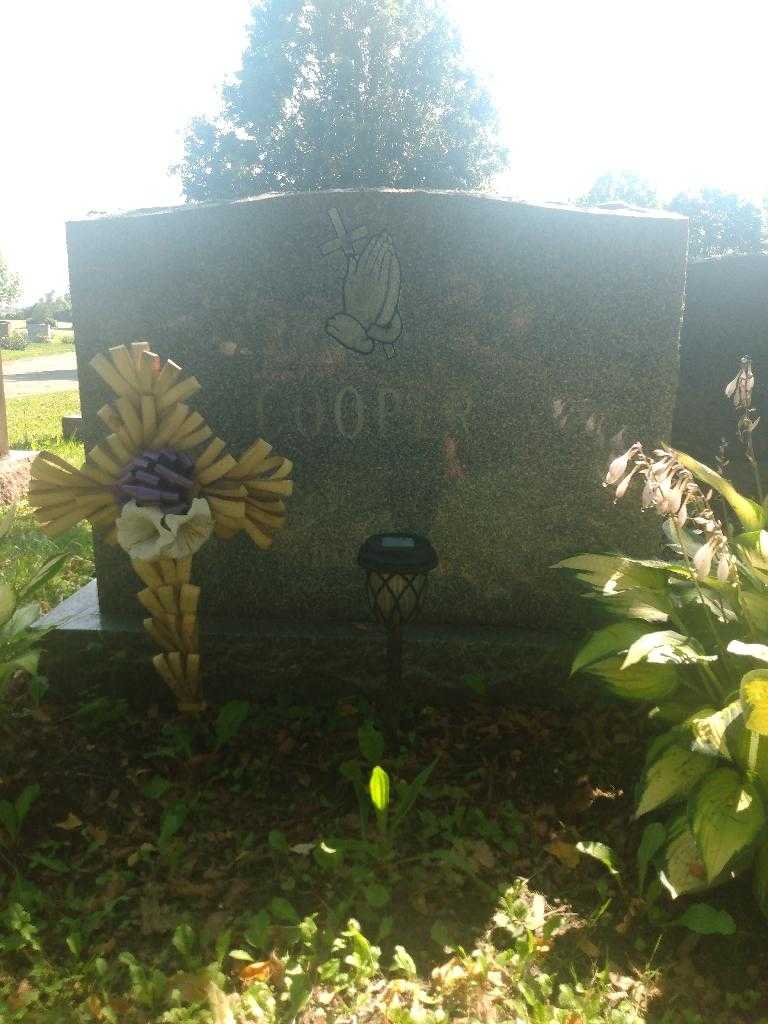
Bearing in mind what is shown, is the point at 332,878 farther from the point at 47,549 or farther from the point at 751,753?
the point at 47,549

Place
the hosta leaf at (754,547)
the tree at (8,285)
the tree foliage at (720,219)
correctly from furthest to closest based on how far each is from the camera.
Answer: the tree at (8,285) < the tree foliage at (720,219) < the hosta leaf at (754,547)

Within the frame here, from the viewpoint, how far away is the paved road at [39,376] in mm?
16969

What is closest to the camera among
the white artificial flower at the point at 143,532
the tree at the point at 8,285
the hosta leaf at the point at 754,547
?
the hosta leaf at the point at 754,547

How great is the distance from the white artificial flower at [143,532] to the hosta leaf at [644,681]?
141 cm

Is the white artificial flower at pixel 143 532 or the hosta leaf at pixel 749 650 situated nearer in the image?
the hosta leaf at pixel 749 650

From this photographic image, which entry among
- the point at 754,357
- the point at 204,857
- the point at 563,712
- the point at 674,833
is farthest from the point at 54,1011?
the point at 754,357

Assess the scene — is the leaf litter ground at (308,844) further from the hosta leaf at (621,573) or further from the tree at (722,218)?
the tree at (722,218)

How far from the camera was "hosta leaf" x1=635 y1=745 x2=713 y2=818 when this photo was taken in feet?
6.86

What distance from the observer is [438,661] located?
3.03 meters

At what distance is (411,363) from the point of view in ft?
10.0

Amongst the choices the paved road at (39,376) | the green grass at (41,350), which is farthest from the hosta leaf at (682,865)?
the green grass at (41,350)

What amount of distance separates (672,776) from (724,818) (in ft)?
0.66

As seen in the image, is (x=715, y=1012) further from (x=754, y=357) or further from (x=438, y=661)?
(x=754, y=357)

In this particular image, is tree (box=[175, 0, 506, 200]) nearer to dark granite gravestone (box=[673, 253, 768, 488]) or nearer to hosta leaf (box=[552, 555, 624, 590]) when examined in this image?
dark granite gravestone (box=[673, 253, 768, 488])
